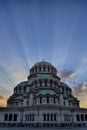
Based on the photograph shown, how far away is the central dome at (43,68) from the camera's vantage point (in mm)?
50500

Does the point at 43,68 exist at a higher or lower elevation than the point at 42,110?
higher

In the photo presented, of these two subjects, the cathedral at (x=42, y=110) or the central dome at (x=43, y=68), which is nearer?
the cathedral at (x=42, y=110)

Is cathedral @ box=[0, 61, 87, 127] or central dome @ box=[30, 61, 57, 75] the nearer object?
cathedral @ box=[0, 61, 87, 127]

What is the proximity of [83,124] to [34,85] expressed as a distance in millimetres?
17698

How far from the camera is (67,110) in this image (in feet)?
129

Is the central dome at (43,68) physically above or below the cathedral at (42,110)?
above

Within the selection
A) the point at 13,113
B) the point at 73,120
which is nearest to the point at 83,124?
the point at 73,120

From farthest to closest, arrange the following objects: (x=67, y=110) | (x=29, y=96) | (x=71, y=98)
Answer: (x=71, y=98), (x=29, y=96), (x=67, y=110)

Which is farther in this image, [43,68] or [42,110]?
[43,68]

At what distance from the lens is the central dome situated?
1988 inches

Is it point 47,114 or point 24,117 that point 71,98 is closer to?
point 47,114

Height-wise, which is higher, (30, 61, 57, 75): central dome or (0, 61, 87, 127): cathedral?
(30, 61, 57, 75): central dome

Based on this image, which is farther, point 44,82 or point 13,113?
point 44,82

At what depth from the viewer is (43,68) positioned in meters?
50.8
